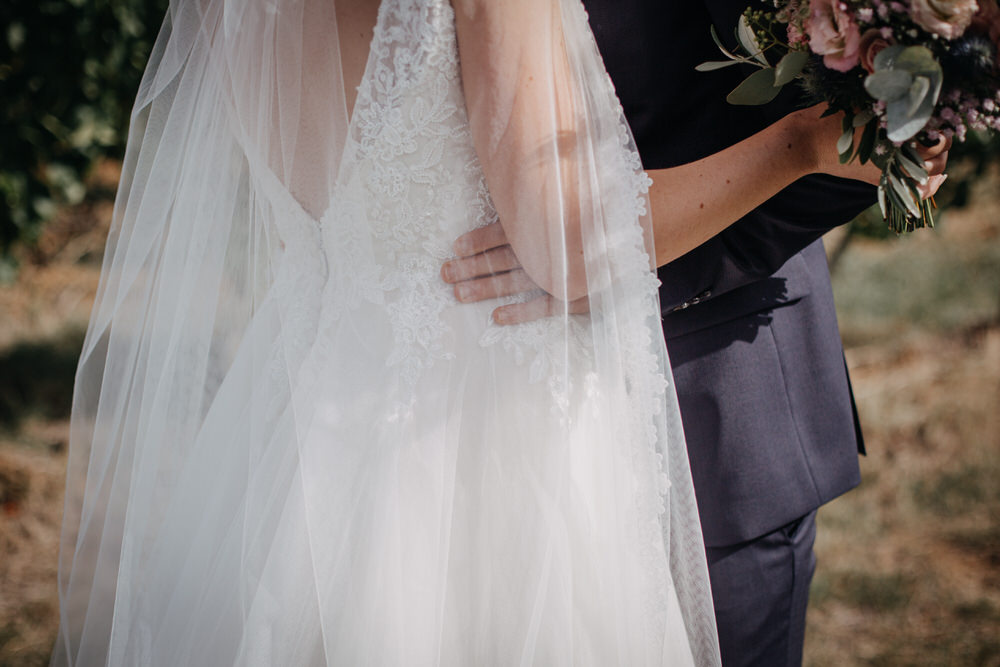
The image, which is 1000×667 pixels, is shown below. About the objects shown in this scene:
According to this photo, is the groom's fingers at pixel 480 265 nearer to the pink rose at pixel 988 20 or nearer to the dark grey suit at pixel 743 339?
the dark grey suit at pixel 743 339

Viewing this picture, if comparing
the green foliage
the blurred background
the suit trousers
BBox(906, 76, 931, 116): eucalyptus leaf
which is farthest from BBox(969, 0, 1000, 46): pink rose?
the green foliage

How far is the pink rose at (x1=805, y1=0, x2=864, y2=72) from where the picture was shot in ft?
3.04

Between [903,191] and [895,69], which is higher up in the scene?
[895,69]

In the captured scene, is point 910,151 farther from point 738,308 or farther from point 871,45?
point 738,308

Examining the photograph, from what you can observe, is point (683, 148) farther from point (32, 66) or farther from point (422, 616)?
point (32, 66)

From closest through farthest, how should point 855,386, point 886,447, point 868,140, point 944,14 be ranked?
point 944,14 → point 868,140 → point 886,447 → point 855,386

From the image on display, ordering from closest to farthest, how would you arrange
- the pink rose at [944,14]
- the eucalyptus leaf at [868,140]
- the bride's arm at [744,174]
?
the pink rose at [944,14], the eucalyptus leaf at [868,140], the bride's arm at [744,174]

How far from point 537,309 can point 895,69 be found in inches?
21.9

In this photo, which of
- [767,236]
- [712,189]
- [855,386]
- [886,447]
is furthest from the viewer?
[855,386]

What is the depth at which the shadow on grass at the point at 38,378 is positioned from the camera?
3906 millimetres

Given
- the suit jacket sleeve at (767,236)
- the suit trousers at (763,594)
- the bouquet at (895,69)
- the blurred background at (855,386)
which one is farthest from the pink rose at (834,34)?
the blurred background at (855,386)

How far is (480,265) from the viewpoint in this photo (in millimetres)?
1109

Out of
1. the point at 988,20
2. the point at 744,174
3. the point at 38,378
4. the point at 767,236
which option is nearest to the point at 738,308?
the point at 767,236

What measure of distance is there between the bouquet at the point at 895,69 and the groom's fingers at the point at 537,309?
0.41 meters
